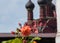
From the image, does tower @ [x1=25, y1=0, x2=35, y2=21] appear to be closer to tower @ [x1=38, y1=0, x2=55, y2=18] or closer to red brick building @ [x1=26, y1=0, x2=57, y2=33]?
red brick building @ [x1=26, y1=0, x2=57, y2=33]

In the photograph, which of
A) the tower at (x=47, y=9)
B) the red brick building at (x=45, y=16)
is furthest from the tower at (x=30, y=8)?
the tower at (x=47, y=9)

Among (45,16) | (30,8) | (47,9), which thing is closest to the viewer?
(30,8)

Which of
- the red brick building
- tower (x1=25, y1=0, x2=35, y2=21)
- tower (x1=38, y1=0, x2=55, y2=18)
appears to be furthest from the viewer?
tower (x1=38, y1=0, x2=55, y2=18)

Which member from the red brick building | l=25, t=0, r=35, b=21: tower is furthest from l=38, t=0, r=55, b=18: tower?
l=25, t=0, r=35, b=21: tower

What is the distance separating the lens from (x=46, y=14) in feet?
114

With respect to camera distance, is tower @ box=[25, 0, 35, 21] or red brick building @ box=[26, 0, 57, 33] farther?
tower @ box=[25, 0, 35, 21]

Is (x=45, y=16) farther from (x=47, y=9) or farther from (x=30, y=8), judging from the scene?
(x=30, y=8)

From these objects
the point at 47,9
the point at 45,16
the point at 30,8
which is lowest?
the point at 45,16

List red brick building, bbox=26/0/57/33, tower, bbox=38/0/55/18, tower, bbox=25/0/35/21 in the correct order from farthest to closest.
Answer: tower, bbox=38/0/55/18 → tower, bbox=25/0/35/21 → red brick building, bbox=26/0/57/33

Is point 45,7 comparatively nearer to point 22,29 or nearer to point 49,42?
point 49,42

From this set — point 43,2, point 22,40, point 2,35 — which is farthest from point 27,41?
point 43,2

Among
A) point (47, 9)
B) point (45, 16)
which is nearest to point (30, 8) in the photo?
point (45, 16)

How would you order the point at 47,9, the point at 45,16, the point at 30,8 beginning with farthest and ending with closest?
the point at 47,9 → the point at 45,16 → the point at 30,8

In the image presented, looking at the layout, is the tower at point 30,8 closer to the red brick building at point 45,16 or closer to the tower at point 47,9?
the red brick building at point 45,16
